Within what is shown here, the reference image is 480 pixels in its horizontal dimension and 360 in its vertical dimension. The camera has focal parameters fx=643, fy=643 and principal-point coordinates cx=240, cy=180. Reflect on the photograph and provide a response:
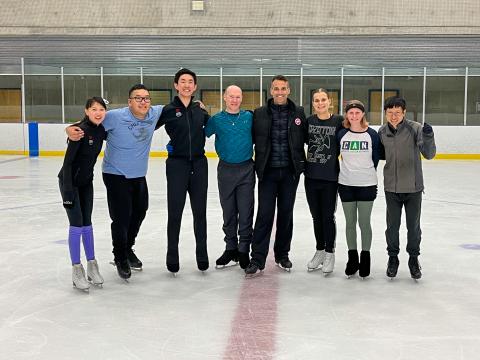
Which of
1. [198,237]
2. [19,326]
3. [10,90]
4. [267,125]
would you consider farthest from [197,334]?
[10,90]

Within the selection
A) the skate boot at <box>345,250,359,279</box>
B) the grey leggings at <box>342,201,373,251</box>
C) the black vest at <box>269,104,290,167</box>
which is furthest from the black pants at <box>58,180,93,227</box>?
the skate boot at <box>345,250,359,279</box>

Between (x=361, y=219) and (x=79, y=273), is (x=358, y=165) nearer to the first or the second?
(x=361, y=219)

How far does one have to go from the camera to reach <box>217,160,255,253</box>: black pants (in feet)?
16.8

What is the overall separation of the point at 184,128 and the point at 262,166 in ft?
2.18

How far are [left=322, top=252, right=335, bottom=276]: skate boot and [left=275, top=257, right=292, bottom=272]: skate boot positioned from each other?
301 mm

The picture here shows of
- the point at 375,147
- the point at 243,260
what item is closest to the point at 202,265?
the point at 243,260

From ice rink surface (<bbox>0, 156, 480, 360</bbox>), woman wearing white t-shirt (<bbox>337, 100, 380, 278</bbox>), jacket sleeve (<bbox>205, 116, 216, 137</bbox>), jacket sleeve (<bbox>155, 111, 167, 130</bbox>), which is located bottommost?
ice rink surface (<bbox>0, 156, 480, 360</bbox>)

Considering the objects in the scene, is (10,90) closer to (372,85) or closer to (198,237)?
(372,85)

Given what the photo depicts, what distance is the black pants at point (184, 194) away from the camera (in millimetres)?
4953

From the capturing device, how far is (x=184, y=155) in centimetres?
493

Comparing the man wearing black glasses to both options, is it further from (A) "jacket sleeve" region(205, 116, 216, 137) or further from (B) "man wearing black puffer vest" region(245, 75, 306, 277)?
(B) "man wearing black puffer vest" region(245, 75, 306, 277)

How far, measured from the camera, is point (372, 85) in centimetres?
1889

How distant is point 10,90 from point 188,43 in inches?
227

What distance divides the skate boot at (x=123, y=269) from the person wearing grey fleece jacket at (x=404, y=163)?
2.01m
